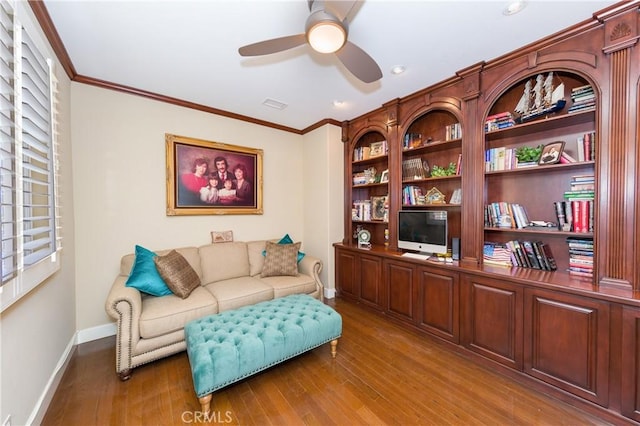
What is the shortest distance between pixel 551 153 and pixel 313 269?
2.68 metres

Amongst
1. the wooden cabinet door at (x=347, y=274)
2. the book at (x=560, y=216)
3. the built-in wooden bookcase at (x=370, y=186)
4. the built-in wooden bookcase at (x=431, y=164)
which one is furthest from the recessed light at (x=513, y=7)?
the wooden cabinet door at (x=347, y=274)

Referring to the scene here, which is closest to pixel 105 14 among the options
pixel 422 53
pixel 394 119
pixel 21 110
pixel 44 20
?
pixel 44 20

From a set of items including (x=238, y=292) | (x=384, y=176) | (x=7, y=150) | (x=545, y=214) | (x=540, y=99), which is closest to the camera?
(x=7, y=150)

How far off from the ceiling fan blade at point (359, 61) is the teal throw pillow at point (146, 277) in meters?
2.56

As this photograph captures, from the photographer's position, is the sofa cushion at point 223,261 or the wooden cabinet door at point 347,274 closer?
the sofa cushion at point 223,261

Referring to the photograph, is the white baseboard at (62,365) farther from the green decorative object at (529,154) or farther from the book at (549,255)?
the green decorative object at (529,154)

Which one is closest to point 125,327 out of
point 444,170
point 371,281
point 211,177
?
point 211,177

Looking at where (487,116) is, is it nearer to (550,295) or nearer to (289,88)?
(550,295)

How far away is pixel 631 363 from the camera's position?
150 cm

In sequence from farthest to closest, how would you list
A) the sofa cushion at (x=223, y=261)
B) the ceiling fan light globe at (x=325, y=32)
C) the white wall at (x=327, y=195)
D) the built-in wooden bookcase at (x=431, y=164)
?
1. the white wall at (x=327, y=195)
2. the sofa cushion at (x=223, y=261)
3. the built-in wooden bookcase at (x=431, y=164)
4. the ceiling fan light globe at (x=325, y=32)

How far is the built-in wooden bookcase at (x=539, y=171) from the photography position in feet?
Result: 6.51

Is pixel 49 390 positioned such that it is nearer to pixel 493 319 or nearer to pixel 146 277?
pixel 146 277

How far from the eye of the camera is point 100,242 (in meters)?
2.56

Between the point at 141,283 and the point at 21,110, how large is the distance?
156 centimetres
